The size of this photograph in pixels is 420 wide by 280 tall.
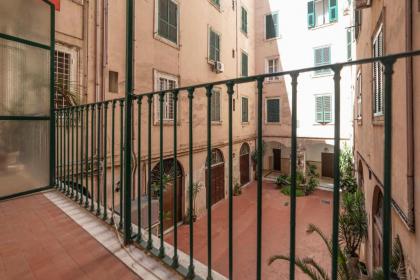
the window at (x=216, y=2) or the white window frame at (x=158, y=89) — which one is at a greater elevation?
the window at (x=216, y=2)

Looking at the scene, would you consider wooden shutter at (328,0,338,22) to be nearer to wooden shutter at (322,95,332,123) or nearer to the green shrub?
wooden shutter at (322,95,332,123)

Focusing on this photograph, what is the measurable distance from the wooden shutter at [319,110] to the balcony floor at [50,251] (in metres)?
14.9

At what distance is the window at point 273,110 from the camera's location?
16.5 metres

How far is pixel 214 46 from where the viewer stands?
496 inches

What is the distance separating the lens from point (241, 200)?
43.0 ft

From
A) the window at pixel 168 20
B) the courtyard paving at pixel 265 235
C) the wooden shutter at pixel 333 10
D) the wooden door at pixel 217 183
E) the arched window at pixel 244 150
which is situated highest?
the wooden shutter at pixel 333 10

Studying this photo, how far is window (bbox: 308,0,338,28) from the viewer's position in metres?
14.7

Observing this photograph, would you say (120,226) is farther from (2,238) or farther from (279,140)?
(279,140)

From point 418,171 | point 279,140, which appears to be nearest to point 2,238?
point 418,171

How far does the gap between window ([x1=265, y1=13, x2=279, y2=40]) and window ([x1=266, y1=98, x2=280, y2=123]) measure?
14.5 feet

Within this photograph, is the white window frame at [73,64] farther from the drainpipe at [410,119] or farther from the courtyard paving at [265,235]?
the drainpipe at [410,119]

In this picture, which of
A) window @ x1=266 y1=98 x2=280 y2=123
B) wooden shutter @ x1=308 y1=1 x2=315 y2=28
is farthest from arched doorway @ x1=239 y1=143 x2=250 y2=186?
wooden shutter @ x1=308 y1=1 x2=315 y2=28

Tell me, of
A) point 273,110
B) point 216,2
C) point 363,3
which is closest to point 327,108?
point 273,110

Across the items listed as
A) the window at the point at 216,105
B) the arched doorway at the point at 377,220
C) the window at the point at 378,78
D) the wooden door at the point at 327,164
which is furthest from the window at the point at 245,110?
the arched doorway at the point at 377,220
